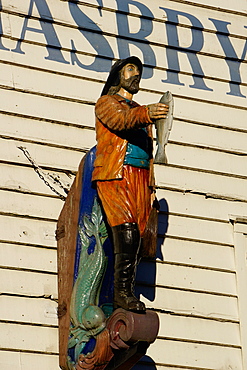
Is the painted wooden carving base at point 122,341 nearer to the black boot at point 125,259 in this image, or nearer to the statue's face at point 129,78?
the black boot at point 125,259

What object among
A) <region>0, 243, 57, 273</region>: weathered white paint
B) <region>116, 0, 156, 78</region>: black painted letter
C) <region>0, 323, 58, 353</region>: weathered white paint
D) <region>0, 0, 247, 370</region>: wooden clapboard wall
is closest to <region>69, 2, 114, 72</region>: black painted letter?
<region>0, 0, 247, 370</region>: wooden clapboard wall

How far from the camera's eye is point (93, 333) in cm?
643

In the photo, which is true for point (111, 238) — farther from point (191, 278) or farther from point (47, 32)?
point (47, 32)

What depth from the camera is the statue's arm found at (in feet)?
21.1

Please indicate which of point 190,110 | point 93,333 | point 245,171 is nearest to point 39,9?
point 190,110

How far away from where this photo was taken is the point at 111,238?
6.71 meters

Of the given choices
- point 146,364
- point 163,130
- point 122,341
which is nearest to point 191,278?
point 146,364

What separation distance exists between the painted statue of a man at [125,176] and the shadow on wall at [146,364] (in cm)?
94

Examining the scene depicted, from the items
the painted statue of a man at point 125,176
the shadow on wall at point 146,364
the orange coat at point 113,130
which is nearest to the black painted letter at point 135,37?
the painted statue of a man at point 125,176

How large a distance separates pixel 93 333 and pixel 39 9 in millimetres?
2772

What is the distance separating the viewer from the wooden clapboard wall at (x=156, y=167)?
23.5 feet

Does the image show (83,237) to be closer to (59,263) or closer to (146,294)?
(59,263)

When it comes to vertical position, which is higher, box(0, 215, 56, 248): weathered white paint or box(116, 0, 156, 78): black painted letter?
box(116, 0, 156, 78): black painted letter

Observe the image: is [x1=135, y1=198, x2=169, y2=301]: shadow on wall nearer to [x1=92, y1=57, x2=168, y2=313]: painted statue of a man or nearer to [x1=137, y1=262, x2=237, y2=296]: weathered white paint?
[x1=137, y1=262, x2=237, y2=296]: weathered white paint
